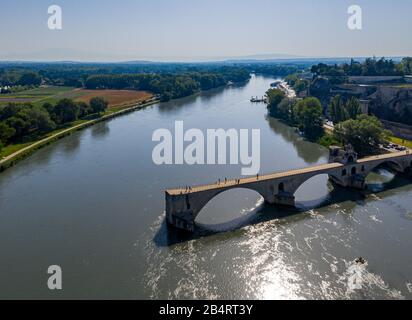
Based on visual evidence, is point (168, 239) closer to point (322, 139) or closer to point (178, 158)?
point (178, 158)

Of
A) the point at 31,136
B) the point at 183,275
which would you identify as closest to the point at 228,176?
the point at 183,275

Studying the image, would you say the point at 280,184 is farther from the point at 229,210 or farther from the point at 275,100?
the point at 275,100

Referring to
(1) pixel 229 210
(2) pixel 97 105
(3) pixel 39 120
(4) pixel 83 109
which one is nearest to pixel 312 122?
(1) pixel 229 210

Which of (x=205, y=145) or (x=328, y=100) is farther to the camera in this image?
(x=328, y=100)

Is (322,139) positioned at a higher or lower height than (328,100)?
lower

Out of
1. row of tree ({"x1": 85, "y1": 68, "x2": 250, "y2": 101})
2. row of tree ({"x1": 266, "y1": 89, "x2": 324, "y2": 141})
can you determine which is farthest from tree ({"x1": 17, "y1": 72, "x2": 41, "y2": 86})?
row of tree ({"x1": 266, "y1": 89, "x2": 324, "y2": 141})
